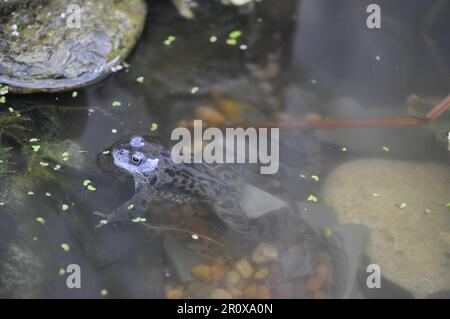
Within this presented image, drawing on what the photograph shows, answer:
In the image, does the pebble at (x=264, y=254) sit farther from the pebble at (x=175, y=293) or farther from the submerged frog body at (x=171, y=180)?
the pebble at (x=175, y=293)

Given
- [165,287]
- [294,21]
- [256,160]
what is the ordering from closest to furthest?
[165,287] → [256,160] → [294,21]

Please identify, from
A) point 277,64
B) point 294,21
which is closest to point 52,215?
point 277,64

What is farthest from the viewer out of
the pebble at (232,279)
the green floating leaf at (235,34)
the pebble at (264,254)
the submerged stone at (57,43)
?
the green floating leaf at (235,34)

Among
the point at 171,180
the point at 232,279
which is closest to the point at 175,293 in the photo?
the point at 232,279

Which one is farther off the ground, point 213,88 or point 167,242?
point 213,88

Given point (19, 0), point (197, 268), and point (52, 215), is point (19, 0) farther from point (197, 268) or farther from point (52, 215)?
point (197, 268)

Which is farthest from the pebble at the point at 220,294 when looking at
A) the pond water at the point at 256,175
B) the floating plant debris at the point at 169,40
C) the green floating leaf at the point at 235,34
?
the green floating leaf at the point at 235,34

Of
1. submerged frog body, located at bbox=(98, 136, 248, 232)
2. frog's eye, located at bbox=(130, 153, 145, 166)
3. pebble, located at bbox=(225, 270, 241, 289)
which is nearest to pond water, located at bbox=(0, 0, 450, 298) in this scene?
pebble, located at bbox=(225, 270, 241, 289)
